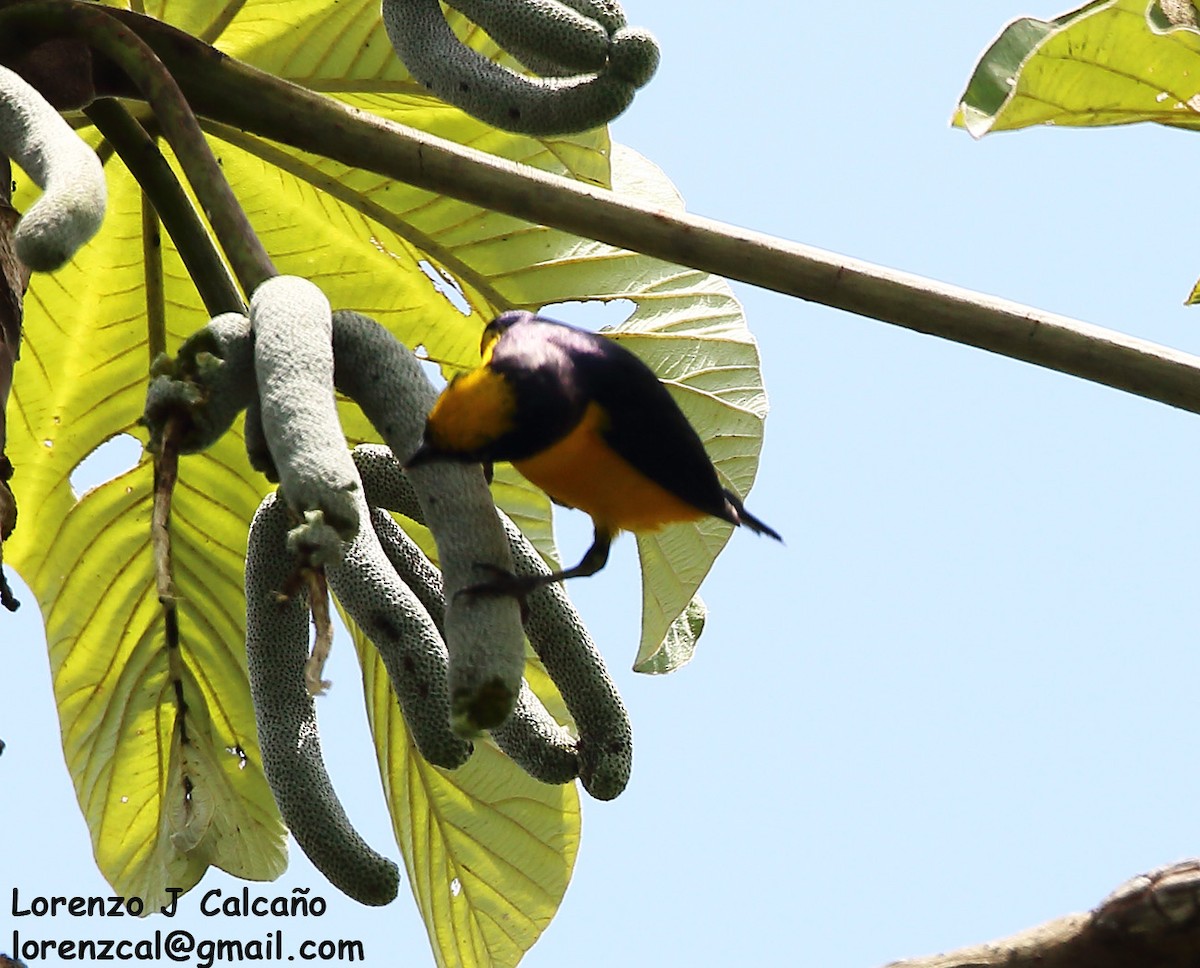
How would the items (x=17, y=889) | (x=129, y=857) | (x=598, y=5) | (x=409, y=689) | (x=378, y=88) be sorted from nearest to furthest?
(x=409, y=689)
(x=598, y=5)
(x=17, y=889)
(x=378, y=88)
(x=129, y=857)

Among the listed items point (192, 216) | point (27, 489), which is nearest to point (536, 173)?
point (192, 216)

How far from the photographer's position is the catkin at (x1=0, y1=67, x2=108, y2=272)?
1187mm

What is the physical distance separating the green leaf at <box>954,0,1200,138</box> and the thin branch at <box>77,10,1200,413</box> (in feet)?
1.47

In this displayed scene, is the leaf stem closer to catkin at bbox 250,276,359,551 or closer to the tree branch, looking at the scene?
catkin at bbox 250,276,359,551

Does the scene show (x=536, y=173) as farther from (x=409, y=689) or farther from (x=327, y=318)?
(x=409, y=689)

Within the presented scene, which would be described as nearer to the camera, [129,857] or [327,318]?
[327,318]

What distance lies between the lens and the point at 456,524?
1399mm

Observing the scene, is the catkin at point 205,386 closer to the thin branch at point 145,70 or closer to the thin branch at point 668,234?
the thin branch at point 145,70

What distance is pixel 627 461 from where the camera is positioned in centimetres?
195

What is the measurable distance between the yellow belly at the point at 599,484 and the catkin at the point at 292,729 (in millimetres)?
388

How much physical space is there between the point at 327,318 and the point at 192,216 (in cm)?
62

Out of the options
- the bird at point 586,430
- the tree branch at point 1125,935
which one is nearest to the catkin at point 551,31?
the bird at point 586,430

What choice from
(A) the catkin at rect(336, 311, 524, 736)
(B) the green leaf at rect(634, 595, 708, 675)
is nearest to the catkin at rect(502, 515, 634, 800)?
(A) the catkin at rect(336, 311, 524, 736)

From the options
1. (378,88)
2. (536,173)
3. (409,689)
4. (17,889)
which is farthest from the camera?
(378,88)
